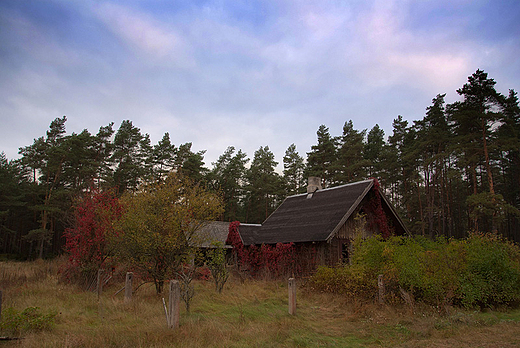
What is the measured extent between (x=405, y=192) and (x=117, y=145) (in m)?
35.0

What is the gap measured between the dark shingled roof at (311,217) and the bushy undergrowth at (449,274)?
14.0 feet

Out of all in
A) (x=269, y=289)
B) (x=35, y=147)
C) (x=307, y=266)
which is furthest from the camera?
(x=35, y=147)

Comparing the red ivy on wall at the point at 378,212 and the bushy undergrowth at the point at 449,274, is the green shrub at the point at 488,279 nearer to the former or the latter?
the bushy undergrowth at the point at 449,274

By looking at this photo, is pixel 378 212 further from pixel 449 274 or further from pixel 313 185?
pixel 449 274

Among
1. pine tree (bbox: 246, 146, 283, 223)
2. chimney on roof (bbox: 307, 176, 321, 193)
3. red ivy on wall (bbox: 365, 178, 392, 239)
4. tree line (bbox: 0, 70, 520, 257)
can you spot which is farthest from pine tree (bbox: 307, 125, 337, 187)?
red ivy on wall (bbox: 365, 178, 392, 239)

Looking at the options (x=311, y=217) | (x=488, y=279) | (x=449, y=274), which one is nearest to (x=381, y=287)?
(x=449, y=274)

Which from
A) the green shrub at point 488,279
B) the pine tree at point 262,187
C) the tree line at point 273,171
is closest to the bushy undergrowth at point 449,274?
the green shrub at point 488,279

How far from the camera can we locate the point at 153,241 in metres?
10.9

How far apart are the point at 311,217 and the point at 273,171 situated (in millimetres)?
28687

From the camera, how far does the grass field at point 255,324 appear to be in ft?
20.9

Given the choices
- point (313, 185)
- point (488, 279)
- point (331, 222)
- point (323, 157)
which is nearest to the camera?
point (488, 279)

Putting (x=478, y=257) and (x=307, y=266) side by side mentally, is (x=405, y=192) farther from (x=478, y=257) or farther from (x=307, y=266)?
(x=478, y=257)

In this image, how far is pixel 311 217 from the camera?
1850cm

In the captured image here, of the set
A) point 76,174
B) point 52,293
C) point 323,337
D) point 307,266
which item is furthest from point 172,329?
point 76,174
